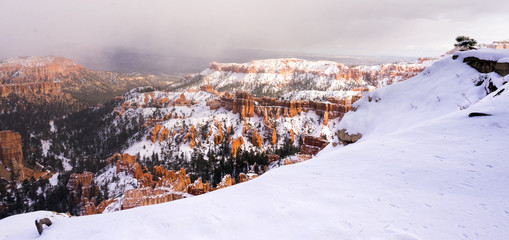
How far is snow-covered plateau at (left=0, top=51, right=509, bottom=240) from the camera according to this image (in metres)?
5.77

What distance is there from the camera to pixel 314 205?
282 inches

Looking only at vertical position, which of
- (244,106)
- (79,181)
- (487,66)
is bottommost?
(79,181)

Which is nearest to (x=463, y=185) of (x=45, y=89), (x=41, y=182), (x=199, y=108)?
(x=41, y=182)

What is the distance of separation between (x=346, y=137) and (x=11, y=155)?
294ft

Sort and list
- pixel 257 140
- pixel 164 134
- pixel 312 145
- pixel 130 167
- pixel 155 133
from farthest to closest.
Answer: pixel 155 133 < pixel 164 134 < pixel 257 140 < pixel 312 145 < pixel 130 167

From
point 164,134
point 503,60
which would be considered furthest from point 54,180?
point 503,60

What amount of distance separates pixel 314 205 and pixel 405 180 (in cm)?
335

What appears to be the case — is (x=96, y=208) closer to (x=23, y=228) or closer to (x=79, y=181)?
(x=79, y=181)

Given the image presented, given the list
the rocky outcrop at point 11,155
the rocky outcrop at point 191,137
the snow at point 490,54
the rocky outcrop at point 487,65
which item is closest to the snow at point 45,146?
the rocky outcrop at point 11,155

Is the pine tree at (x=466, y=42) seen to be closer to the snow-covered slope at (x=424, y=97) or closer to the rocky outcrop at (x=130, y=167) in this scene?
the snow-covered slope at (x=424, y=97)

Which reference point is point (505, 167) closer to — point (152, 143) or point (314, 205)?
point (314, 205)

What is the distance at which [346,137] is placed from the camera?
2419cm

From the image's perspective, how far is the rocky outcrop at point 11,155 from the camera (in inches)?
2545

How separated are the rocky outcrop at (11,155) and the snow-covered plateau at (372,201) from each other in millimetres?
79940
